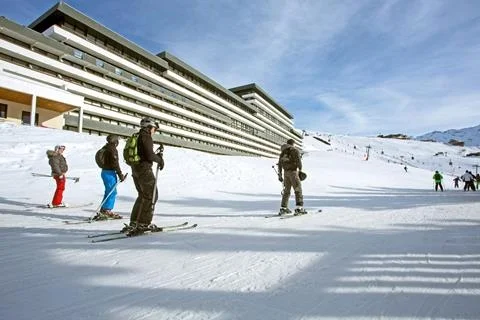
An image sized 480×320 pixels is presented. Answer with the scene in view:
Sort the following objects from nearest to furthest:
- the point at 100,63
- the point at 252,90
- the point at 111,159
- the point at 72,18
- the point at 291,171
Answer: the point at 111,159, the point at 291,171, the point at 72,18, the point at 100,63, the point at 252,90

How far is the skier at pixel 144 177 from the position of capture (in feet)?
15.6

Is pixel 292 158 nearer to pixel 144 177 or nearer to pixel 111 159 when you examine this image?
pixel 144 177

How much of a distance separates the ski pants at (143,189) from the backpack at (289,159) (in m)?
3.64

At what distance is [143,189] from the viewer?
484 cm

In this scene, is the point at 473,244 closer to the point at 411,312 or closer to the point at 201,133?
the point at 411,312

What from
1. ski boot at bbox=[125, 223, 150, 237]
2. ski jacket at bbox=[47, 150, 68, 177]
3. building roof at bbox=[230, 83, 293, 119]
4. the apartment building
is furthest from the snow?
building roof at bbox=[230, 83, 293, 119]

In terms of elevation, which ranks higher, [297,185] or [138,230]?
[297,185]

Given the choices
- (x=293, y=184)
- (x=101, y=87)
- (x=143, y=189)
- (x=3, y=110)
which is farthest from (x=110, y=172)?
(x=101, y=87)

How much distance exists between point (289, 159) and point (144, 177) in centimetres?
381

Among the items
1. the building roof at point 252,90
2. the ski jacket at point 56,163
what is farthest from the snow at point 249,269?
the building roof at point 252,90

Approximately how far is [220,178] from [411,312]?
15253 mm

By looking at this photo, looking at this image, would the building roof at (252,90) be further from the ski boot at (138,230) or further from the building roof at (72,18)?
the ski boot at (138,230)

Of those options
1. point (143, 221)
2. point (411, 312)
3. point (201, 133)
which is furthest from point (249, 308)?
point (201, 133)

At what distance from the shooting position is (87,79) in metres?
39.3
